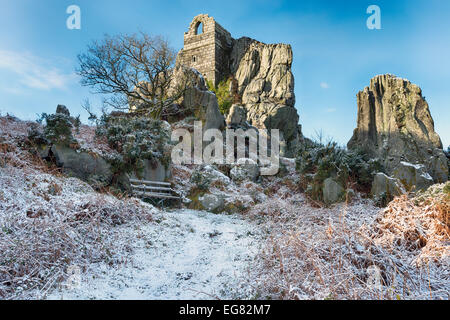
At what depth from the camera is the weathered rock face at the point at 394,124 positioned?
10.2 meters

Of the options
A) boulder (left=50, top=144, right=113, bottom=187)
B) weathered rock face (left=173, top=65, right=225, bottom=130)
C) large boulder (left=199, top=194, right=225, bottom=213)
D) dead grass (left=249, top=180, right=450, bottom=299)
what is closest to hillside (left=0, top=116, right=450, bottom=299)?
dead grass (left=249, top=180, right=450, bottom=299)

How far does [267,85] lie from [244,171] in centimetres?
2029

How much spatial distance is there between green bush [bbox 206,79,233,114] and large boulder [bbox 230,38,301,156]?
152 cm

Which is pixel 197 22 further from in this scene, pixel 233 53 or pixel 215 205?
pixel 215 205

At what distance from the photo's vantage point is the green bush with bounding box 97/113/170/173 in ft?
28.6

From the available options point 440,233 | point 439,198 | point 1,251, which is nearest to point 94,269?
point 1,251

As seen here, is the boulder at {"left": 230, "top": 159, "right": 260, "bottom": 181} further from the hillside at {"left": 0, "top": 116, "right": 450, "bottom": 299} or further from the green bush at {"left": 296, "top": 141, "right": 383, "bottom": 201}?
the hillside at {"left": 0, "top": 116, "right": 450, "bottom": 299}

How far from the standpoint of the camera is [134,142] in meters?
9.02

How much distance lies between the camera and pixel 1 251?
362 cm

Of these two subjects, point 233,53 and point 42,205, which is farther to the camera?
point 233,53

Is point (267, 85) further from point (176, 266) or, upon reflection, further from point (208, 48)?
point (176, 266)
